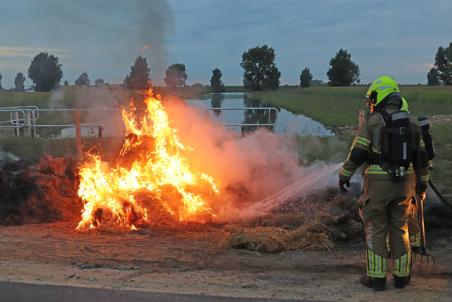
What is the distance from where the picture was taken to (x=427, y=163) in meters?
4.85

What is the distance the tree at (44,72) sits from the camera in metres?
15.6

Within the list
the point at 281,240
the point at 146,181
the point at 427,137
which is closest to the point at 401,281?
the point at 427,137

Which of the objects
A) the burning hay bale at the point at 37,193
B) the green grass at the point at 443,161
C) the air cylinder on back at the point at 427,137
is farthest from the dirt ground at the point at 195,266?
the green grass at the point at 443,161

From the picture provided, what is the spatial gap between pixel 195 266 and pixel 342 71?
98899 mm

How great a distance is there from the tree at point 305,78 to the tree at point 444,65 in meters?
27.2

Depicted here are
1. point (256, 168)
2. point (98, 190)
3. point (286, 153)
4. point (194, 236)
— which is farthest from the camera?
point (286, 153)

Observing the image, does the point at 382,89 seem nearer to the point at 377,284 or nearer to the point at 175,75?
the point at 377,284

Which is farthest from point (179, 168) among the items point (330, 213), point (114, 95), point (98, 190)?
point (114, 95)

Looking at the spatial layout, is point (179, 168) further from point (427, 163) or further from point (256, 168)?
point (427, 163)

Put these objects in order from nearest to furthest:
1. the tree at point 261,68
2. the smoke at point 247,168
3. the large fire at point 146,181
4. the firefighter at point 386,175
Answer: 1. the firefighter at point 386,175
2. the large fire at point 146,181
3. the smoke at point 247,168
4. the tree at point 261,68

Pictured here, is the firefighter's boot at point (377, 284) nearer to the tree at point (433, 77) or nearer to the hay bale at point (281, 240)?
the hay bale at point (281, 240)

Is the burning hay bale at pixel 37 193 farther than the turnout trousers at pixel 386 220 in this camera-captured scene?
Yes

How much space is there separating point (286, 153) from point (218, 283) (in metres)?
5.46

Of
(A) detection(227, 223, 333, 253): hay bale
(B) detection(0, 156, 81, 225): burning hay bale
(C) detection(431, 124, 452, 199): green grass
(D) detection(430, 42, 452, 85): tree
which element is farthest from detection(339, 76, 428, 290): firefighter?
A: (D) detection(430, 42, 452, 85): tree
